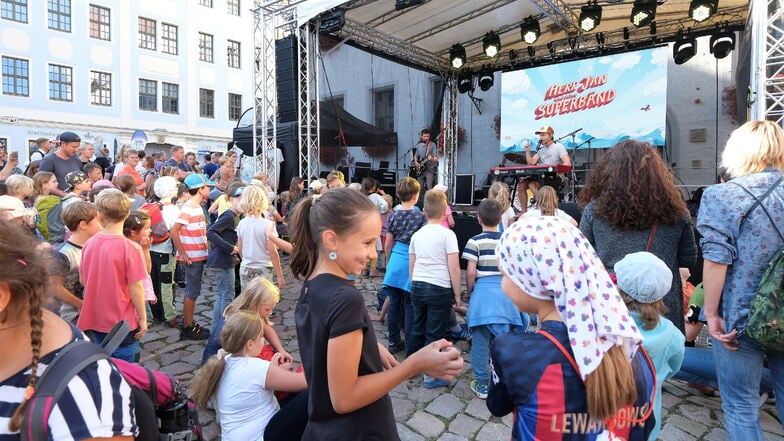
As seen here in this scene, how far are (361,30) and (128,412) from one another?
10082 millimetres

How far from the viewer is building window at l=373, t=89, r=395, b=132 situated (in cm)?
1817

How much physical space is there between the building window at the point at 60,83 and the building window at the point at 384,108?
17.2m

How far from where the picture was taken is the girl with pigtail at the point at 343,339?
1383 millimetres

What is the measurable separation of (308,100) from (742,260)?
843 cm

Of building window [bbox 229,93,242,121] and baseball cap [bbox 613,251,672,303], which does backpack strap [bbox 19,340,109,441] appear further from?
building window [bbox 229,93,242,121]

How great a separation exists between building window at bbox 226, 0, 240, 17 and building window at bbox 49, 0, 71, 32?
368 inches

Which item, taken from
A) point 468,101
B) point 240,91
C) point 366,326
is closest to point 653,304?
point 366,326

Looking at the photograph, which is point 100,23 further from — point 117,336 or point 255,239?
point 117,336

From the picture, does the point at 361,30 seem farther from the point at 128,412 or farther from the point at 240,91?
the point at 240,91

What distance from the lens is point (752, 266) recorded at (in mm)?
2230

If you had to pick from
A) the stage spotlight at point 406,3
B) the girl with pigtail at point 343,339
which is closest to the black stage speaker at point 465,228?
the stage spotlight at point 406,3

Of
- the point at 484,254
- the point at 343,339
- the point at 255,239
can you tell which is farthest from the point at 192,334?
the point at 343,339

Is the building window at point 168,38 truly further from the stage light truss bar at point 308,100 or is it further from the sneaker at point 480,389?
the sneaker at point 480,389

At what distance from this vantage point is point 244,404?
2.41m
